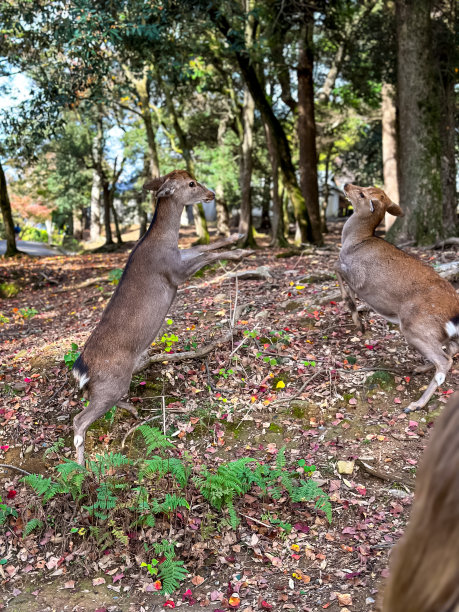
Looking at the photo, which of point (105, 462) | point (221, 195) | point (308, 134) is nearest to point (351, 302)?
point (105, 462)

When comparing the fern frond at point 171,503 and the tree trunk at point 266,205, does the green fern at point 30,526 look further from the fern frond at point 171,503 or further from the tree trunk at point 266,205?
the tree trunk at point 266,205

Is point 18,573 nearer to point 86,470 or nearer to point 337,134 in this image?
point 86,470

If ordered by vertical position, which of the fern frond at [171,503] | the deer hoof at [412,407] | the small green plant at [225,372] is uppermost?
the small green plant at [225,372]

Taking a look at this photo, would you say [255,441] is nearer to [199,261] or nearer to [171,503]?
[171,503]

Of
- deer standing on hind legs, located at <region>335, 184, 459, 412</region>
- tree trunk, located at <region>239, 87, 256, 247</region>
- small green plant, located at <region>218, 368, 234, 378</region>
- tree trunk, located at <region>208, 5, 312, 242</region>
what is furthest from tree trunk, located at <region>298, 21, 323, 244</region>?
small green plant, located at <region>218, 368, 234, 378</region>

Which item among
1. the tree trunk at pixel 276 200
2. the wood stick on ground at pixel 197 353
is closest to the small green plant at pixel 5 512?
the wood stick on ground at pixel 197 353

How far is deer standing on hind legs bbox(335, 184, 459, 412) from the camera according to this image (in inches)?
227

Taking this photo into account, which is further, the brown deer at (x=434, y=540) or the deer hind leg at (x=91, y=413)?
the deer hind leg at (x=91, y=413)

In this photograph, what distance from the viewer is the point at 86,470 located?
4887 millimetres

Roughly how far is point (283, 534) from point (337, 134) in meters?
26.2

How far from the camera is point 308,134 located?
17766mm

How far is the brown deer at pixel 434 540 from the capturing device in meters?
1.20

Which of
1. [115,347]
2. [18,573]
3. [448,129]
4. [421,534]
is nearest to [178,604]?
[18,573]

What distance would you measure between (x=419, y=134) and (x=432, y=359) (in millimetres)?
6803
